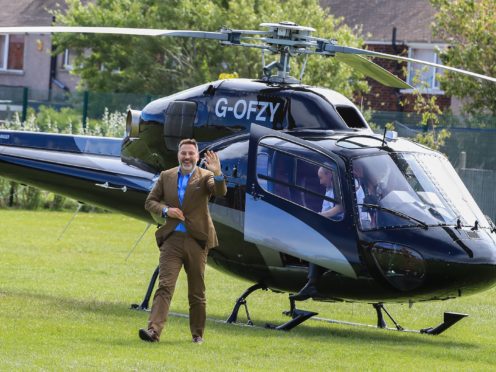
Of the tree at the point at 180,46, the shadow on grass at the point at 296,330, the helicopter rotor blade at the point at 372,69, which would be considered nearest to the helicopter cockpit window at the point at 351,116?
the helicopter rotor blade at the point at 372,69

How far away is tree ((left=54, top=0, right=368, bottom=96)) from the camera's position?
3608 centimetres

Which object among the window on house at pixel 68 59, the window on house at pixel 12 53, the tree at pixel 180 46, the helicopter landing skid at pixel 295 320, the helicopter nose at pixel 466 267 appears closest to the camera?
the helicopter nose at pixel 466 267

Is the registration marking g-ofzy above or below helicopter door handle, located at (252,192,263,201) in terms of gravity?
above

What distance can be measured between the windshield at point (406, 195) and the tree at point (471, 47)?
18.8 metres

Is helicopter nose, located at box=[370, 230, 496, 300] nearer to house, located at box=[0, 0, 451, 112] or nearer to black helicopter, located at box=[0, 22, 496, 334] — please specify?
black helicopter, located at box=[0, 22, 496, 334]

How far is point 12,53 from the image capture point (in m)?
52.3

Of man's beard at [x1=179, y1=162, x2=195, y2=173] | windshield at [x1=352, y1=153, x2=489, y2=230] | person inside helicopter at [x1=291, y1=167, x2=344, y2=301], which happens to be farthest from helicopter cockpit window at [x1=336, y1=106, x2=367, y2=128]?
man's beard at [x1=179, y1=162, x2=195, y2=173]

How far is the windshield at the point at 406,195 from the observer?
12.7m

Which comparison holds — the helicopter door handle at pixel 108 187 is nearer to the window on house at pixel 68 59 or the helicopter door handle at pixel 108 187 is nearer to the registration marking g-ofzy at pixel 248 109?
Result: the registration marking g-ofzy at pixel 248 109

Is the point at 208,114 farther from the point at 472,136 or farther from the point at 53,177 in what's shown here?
the point at 472,136

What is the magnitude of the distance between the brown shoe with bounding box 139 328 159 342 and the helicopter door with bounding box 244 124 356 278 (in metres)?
1.99

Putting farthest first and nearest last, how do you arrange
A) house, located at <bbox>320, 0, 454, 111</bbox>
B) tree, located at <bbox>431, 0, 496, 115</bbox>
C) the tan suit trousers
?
house, located at <bbox>320, 0, 454, 111</bbox> → tree, located at <bbox>431, 0, 496, 115</bbox> → the tan suit trousers

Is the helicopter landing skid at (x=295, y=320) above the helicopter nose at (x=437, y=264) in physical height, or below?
below

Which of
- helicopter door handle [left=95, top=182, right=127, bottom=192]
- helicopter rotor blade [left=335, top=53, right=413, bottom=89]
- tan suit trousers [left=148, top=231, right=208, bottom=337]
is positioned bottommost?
tan suit trousers [left=148, top=231, right=208, bottom=337]
